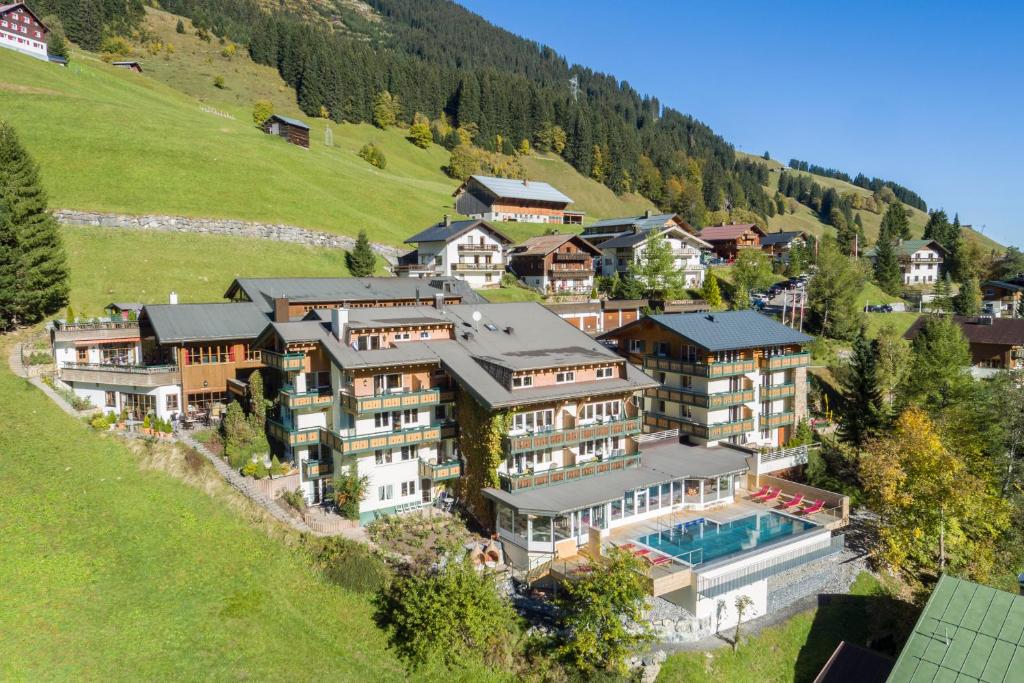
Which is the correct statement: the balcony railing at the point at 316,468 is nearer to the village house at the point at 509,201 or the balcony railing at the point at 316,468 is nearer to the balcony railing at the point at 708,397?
the balcony railing at the point at 708,397

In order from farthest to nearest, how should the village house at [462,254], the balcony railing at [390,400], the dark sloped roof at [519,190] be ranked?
1. the dark sloped roof at [519,190]
2. the village house at [462,254]
3. the balcony railing at [390,400]

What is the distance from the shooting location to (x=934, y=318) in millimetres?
63844

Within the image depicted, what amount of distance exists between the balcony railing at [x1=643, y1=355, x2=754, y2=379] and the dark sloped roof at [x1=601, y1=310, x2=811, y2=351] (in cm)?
131

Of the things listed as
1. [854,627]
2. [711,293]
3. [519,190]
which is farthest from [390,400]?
[519,190]

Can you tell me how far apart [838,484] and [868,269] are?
62752mm

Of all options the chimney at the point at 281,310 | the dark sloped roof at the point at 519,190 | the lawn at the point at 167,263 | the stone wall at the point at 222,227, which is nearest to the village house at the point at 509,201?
the dark sloped roof at the point at 519,190

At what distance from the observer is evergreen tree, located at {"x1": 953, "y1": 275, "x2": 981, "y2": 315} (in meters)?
89.5

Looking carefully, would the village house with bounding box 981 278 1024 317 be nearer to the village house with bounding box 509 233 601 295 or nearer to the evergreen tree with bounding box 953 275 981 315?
the evergreen tree with bounding box 953 275 981 315

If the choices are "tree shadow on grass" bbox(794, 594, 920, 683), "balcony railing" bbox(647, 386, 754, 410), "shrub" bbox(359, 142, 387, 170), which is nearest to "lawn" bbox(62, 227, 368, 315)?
"balcony railing" bbox(647, 386, 754, 410)

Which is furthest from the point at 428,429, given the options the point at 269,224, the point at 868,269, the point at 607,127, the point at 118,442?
the point at 607,127

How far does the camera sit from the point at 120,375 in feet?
139

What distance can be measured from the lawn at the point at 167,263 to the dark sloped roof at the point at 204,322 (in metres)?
12.5

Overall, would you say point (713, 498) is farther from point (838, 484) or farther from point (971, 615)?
point (971, 615)

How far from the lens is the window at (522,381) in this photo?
37969 millimetres
